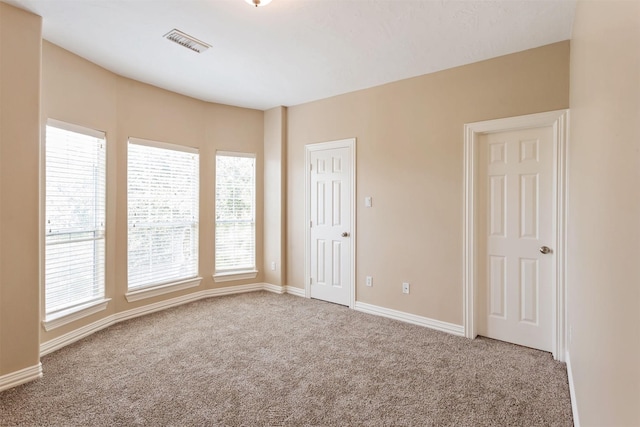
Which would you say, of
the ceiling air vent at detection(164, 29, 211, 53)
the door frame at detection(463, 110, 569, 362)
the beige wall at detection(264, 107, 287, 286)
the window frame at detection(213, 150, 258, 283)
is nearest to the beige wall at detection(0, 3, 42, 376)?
the ceiling air vent at detection(164, 29, 211, 53)

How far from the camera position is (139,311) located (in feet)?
12.5

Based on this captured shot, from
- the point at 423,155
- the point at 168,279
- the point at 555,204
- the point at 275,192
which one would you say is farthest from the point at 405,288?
the point at 168,279

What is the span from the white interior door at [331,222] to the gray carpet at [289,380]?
2.68ft

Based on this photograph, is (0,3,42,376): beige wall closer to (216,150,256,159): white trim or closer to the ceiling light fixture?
the ceiling light fixture

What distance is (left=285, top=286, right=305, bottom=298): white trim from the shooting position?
182 inches

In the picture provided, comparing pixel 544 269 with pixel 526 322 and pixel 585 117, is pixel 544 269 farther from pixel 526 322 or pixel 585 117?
pixel 585 117

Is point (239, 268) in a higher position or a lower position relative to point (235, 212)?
lower

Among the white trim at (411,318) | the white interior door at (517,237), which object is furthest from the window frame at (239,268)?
the white interior door at (517,237)

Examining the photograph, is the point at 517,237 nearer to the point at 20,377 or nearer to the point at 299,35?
the point at 299,35

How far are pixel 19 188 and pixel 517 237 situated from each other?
410 cm

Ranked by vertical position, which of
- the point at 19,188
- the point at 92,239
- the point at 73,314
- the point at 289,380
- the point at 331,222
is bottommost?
the point at 289,380

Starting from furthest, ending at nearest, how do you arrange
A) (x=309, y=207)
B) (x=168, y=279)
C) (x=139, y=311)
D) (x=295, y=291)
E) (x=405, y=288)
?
1. (x=295, y=291)
2. (x=309, y=207)
3. (x=168, y=279)
4. (x=139, y=311)
5. (x=405, y=288)

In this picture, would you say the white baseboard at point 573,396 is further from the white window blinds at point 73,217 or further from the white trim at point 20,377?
the white window blinds at point 73,217

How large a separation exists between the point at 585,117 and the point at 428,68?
1.81 meters
